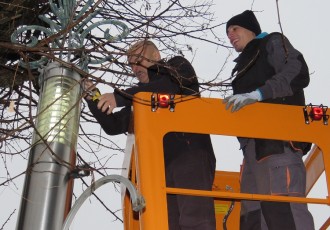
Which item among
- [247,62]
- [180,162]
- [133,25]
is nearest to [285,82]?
[247,62]

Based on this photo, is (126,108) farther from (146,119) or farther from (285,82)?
(285,82)

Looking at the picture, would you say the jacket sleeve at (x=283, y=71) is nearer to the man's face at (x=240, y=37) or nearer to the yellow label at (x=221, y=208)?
the man's face at (x=240, y=37)

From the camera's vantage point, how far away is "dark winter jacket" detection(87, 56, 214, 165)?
339 centimetres

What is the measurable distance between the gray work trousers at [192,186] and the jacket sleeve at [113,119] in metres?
0.41

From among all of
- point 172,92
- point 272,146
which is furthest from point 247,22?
point 272,146

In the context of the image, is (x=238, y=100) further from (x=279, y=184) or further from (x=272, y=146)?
(x=279, y=184)

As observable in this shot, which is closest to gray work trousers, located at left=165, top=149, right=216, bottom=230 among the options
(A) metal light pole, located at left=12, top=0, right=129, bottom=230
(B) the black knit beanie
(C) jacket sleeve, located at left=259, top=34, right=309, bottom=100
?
(C) jacket sleeve, located at left=259, top=34, right=309, bottom=100

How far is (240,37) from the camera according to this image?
3.95 metres

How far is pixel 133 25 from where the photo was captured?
5945mm

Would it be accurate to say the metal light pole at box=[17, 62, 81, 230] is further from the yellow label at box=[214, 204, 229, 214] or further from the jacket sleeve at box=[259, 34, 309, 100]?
the yellow label at box=[214, 204, 229, 214]

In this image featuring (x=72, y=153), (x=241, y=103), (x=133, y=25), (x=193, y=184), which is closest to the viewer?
(x=72, y=153)

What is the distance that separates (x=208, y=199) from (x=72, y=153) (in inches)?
34.2

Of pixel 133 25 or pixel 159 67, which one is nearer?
pixel 159 67

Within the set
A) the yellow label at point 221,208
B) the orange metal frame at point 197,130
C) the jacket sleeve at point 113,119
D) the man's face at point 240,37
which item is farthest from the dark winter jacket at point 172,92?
the yellow label at point 221,208
